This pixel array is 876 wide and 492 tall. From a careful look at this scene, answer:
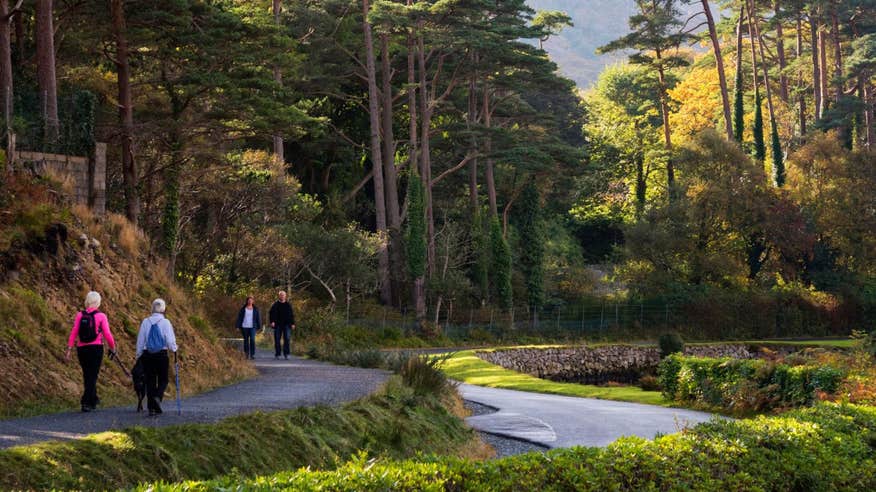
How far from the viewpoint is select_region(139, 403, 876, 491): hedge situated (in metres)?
8.23

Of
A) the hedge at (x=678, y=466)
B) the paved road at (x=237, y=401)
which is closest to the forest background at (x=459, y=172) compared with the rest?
the paved road at (x=237, y=401)

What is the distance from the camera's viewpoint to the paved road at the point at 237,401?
38.7 ft

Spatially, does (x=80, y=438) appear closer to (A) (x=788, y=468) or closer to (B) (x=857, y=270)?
(A) (x=788, y=468)

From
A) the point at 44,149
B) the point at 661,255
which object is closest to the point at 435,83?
the point at 661,255

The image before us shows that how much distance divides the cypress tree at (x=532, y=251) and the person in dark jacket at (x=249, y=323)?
3233cm

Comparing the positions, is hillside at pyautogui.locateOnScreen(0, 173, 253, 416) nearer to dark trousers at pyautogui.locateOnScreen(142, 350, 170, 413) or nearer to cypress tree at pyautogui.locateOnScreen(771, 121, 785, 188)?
dark trousers at pyautogui.locateOnScreen(142, 350, 170, 413)

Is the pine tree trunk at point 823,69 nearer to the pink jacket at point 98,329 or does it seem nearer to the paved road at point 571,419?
the paved road at point 571,419

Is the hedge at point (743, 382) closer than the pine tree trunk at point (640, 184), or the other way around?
the hedge at point (743, 382)

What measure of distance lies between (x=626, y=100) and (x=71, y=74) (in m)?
66.9

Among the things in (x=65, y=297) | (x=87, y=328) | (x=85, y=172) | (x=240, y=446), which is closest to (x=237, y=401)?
(x=87, y=328)

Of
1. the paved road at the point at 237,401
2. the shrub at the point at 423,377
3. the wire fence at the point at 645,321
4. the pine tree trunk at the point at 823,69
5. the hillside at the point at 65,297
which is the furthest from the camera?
the pine tree trunk at the point at 823,69

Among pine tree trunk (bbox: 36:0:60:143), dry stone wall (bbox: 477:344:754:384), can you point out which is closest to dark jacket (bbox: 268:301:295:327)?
pine tree trunk (bbox: 36:0:60:143)

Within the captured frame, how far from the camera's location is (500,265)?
57.6m

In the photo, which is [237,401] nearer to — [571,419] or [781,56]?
[571,419]
